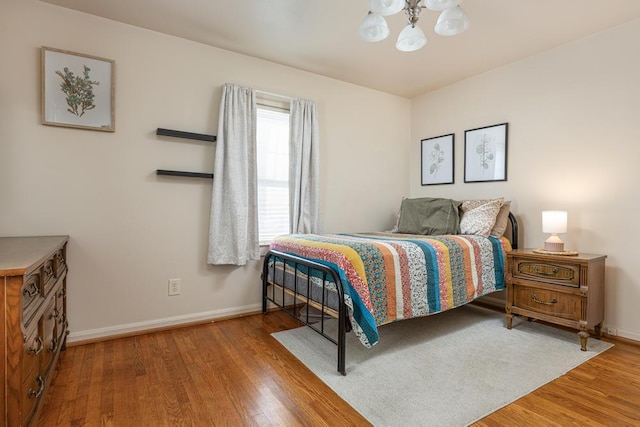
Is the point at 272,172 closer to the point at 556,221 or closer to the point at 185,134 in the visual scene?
the point at 185,134

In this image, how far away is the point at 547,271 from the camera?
247cm

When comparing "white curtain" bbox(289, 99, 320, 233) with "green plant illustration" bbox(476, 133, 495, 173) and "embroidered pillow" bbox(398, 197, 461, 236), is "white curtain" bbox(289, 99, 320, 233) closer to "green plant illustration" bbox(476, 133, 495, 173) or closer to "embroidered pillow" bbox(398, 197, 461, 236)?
"embroidered pillow" bbox(398, 197, 461, 236)

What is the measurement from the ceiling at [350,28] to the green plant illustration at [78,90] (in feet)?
1.53

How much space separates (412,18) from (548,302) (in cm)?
219

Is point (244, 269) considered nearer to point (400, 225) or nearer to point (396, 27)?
point (400, 225)

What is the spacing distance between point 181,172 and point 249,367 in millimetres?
1594

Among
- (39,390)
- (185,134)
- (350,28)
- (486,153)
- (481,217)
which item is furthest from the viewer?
(486,153)

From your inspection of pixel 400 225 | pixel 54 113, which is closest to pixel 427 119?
pixel 400 225

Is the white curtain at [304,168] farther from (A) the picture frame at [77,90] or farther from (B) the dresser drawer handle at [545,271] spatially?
(B) the dresser drawer handle at [545,271]

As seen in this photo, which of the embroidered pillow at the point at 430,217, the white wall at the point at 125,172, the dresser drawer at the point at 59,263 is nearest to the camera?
the dresser drawer at the point at 59,263

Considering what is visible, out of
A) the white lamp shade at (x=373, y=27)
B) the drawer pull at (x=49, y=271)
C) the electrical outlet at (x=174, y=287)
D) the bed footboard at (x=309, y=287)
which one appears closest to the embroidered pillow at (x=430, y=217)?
the bed footboard at (x=309, y=287)

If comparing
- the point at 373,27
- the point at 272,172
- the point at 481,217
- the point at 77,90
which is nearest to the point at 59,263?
the point at 77,90

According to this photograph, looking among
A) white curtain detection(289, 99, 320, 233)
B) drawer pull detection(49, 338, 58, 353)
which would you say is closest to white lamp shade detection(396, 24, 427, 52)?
white curtain detection(289, 99, 320, 233)

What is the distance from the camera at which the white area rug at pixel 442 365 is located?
163 centimetres
